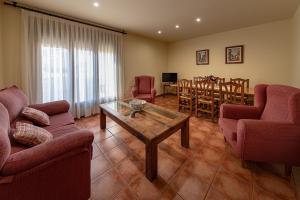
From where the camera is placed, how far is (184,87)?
4074 mm

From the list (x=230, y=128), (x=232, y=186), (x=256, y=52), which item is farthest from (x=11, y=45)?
(x=256, y=52)

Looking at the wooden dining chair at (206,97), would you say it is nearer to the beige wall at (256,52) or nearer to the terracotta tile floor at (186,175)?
the terracotta tile floor at (186,175)

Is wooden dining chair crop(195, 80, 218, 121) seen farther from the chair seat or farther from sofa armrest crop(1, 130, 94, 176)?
sofa armrest crop(1, 130, 94, 176)

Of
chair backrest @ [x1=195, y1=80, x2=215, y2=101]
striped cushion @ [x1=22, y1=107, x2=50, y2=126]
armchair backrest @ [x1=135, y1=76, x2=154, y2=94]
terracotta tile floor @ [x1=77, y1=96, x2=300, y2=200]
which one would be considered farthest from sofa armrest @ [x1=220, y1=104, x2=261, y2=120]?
armchair backrest @ [x1=135, y1=76, x2=154, y2=94]

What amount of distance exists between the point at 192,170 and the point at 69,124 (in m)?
1.71

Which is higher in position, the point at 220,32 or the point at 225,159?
the point at 220,32

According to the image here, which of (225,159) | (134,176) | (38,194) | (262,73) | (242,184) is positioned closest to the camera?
(38,194)

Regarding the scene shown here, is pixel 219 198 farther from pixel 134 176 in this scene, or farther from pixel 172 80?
pixel 172 80

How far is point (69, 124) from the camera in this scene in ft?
6.76

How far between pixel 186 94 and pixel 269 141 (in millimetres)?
2568

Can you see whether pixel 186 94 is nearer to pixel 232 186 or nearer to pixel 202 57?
pixel 202 57

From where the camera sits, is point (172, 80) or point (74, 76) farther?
point (172, 80)

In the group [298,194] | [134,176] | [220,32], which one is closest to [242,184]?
[298,194]

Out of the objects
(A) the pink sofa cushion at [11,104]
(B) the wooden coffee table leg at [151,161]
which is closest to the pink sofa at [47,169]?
(A) the pink sofa cushion at [11,104]
